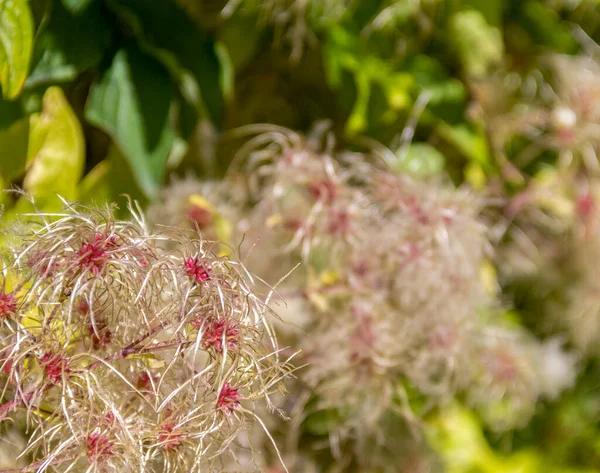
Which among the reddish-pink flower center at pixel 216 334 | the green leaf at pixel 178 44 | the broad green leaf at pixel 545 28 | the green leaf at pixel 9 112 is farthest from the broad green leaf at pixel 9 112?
the broad green leaf at pixel 545 28

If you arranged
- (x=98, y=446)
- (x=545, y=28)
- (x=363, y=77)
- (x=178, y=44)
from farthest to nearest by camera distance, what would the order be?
(x=545, y=28), (x=363, y=77), (x=178, y=44), (x=98, y=446)

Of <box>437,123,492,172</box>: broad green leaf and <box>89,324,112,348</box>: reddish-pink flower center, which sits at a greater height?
<box>89,324,112,348</box>: reddish-pink flower center

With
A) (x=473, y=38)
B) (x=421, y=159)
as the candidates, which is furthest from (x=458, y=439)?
(x=473, y=38)

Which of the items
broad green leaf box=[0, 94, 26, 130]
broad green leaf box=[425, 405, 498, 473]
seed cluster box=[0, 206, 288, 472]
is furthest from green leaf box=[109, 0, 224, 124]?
broad green leaf box=[425, 405, 498, 473]

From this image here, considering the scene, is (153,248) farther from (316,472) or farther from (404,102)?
(404,102)

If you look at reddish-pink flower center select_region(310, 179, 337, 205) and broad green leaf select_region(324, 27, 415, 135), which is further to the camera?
broad green leaf select_region(324, 27, 415, 135)

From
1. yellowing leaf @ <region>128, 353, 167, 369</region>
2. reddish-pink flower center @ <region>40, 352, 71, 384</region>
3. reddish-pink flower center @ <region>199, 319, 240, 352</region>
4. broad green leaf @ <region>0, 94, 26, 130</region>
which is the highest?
broad green leaf @ <region>0, 94, 26, 130</region>

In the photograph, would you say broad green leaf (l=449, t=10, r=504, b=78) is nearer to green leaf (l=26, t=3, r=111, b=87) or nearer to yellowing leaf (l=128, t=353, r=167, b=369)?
green leaf (l=26, t=3, r=111, b=87)

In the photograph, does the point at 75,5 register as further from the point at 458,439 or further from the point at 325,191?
the point at 458,439
